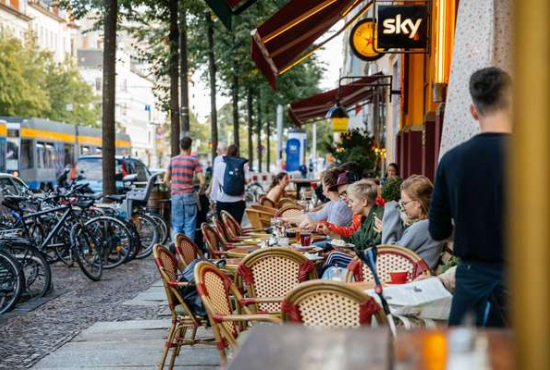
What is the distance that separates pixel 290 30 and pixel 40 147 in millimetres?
28419

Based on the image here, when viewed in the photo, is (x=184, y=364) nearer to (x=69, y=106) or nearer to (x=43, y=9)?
(x=69, y=106)

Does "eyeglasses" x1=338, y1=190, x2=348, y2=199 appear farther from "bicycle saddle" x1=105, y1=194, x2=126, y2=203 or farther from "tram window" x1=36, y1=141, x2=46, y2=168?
"tram window" x1=36, y1=141, x2=46, y2=168

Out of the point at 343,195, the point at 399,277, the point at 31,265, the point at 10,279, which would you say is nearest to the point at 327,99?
the point at 343,195

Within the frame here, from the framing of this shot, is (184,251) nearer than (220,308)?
No

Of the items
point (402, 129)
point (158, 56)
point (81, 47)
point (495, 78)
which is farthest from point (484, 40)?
point (81, 47)

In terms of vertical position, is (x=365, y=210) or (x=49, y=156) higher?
(x=49, y=156)

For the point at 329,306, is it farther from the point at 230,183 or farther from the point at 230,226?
the point at 230,183

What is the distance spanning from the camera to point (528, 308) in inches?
42.6

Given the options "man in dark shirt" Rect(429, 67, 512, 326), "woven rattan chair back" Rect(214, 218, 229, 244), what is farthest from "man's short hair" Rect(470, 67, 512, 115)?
"woven rattan chair back" Rect(214, 218, 229, 244)

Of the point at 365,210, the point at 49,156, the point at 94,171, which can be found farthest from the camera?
the point at 49,156

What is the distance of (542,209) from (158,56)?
24499 millimetres

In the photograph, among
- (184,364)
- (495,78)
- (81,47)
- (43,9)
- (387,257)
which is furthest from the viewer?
(81,47)

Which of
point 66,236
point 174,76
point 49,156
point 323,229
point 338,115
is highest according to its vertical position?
point 174,76

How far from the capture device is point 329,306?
422cm
